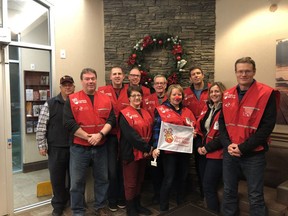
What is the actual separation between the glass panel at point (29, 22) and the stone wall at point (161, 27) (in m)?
0.99

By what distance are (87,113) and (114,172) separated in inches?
30.8

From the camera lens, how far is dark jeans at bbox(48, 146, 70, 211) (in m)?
2.75

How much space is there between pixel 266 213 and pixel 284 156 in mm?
675

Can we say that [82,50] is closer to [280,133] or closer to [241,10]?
[241,10]

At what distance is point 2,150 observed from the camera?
2.73 metres

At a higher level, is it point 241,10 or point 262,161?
point 241,10

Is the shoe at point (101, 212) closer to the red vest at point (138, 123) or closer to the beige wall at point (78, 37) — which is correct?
the red vest at point (138, 123)

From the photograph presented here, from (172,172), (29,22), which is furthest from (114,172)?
(29,22)

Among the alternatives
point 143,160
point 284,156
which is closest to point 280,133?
point 284,156

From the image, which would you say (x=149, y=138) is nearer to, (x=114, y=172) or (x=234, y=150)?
(x=114, y=172)

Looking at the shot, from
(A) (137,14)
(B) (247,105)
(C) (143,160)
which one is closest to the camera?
(B) (247,105)

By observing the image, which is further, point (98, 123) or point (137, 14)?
point (137, 14)

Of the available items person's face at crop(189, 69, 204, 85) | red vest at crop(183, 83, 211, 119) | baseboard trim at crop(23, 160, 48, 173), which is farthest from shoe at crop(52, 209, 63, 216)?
person's face at crop(189, 69, 204, 85)

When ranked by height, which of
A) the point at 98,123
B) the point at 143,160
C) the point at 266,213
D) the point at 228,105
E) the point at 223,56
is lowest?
the point at 266,213
